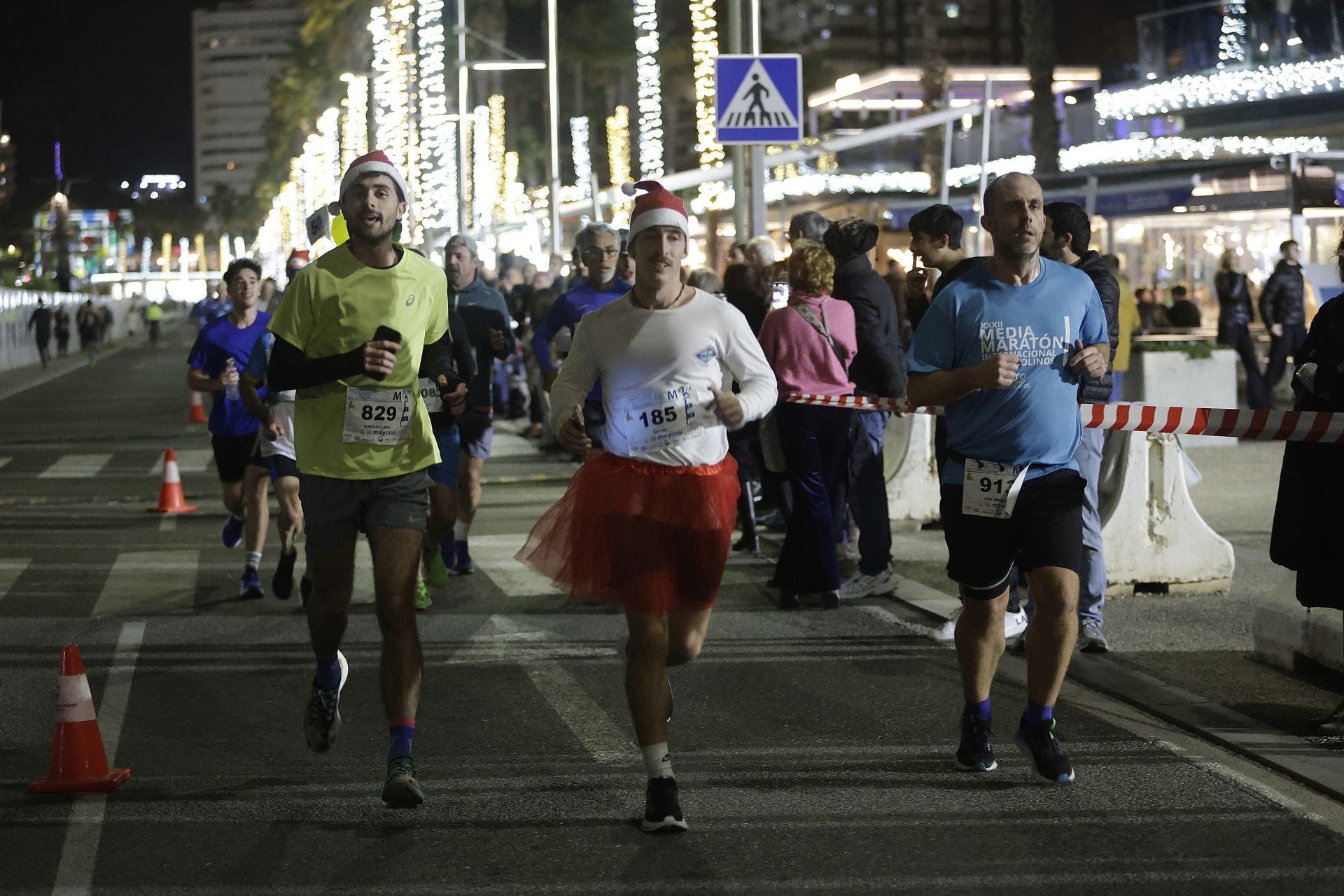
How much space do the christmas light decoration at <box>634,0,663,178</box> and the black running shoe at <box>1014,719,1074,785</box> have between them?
30.9 metres

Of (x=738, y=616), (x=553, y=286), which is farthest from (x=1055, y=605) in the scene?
(x=553, y=286)

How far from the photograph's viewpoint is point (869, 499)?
10391 millimetres

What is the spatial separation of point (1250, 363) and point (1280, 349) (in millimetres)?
884

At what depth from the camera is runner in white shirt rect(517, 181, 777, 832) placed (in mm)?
5781

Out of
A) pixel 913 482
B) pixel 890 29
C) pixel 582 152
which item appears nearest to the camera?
pixel 913 482

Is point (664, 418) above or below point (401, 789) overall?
above

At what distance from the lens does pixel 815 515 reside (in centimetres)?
1001

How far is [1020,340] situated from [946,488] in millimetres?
610

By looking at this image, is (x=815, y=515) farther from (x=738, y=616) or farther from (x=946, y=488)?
(x=946, y=488)

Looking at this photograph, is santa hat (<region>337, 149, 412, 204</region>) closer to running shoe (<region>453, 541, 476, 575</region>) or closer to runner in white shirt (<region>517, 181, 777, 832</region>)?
runner in white shirt (<region>517, 181, 777, 832</region>)

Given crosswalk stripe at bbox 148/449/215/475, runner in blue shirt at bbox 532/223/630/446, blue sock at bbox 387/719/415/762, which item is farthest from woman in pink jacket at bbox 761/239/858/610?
crosswalk stripe at bbox 148/449/215/475

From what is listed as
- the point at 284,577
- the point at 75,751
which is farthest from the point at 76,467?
the point at 75,751

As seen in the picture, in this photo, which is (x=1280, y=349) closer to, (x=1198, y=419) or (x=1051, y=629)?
(x=1198, y=419)

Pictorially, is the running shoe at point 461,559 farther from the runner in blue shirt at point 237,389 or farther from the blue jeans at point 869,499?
the blue jeans at point 869,499
